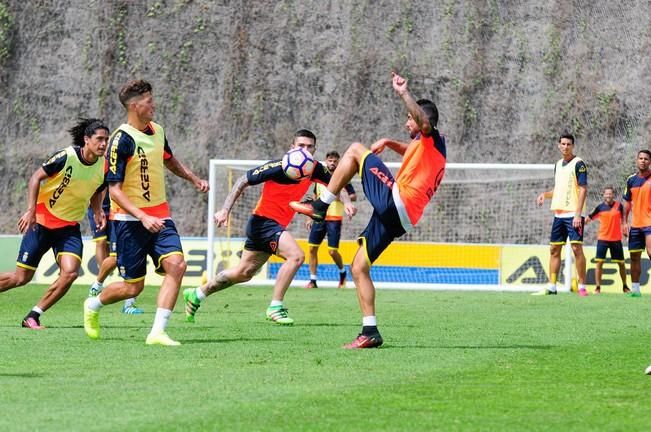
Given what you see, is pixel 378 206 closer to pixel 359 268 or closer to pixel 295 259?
pixel 359 268

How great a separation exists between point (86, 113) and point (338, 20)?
8012mm

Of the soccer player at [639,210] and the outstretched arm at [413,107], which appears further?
the soccer player at [639,210]

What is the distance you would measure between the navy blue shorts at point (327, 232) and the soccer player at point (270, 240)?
8882 mm

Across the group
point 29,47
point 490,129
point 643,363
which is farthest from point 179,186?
point 643,363

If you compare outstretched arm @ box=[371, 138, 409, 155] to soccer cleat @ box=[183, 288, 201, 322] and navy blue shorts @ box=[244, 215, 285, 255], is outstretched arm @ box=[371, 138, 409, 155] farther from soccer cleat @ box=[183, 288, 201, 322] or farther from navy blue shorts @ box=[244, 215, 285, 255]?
soccer cleat @ box=[183, 288, 201, 322]

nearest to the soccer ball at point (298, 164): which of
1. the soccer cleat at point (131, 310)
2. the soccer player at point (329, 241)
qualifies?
the soccer cleat at point (131, 310)

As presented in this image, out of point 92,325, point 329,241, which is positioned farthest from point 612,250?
point 92,325

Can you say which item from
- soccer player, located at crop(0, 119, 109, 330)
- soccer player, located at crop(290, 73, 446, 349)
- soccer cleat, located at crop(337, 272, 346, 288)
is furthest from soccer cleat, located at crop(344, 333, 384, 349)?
soccer cleat, located at crop(337, 272, 346, 288)

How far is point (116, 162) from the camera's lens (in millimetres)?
10359

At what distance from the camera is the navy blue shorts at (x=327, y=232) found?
22.7m

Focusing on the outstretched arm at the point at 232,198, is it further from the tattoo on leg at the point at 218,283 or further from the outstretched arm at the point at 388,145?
the outstretched arm at the point at 388,145

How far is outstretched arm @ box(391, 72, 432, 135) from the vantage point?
9.66 metres

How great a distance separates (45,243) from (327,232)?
1063 cm

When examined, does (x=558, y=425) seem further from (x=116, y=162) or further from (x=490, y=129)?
(x=490, y=129)
